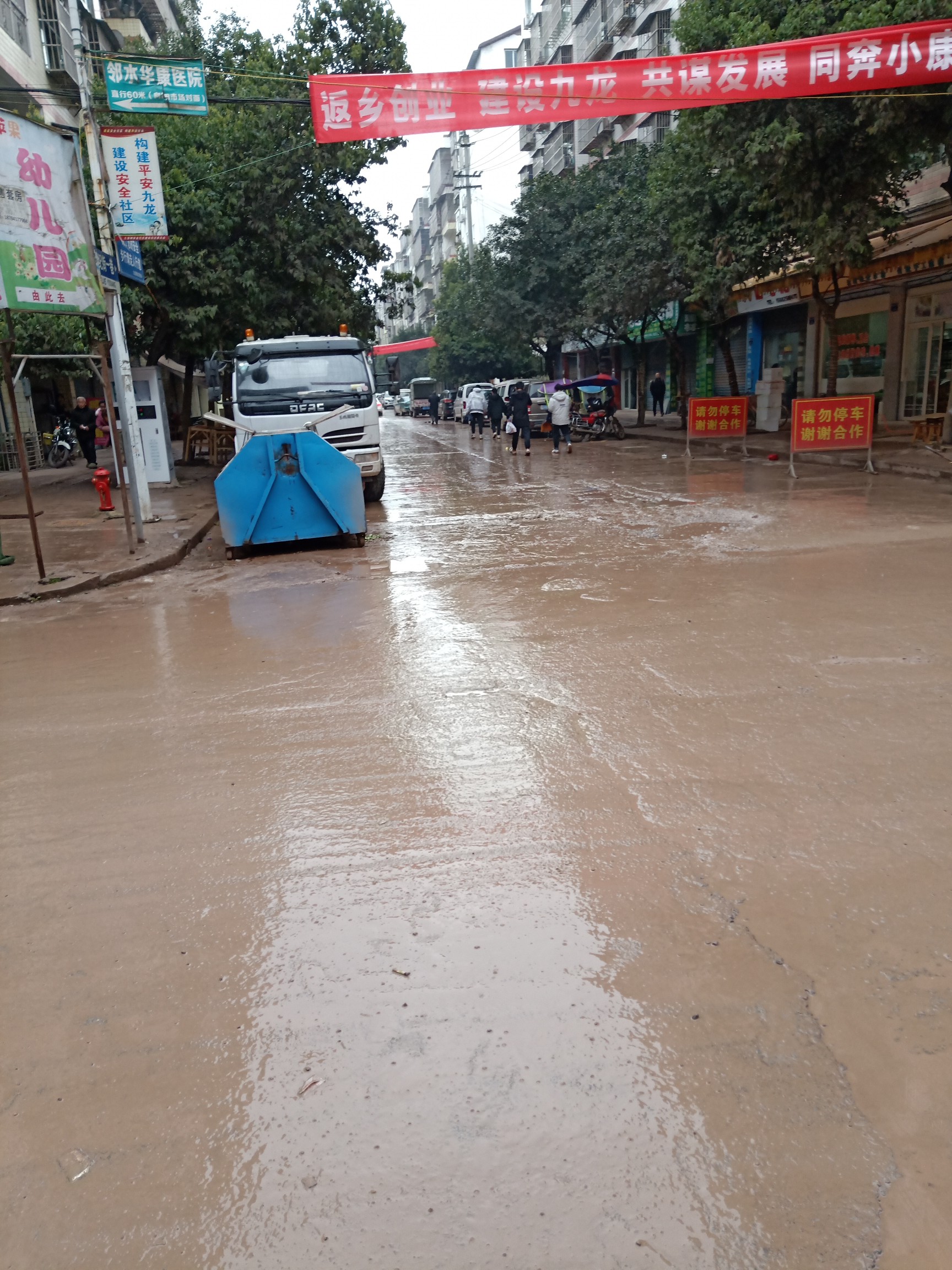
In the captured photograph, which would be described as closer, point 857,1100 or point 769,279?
point 857,1100

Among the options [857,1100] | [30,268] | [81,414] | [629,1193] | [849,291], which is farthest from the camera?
[849,291]

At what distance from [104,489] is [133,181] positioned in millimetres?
4681

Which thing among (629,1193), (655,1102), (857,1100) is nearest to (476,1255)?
(629,1193)

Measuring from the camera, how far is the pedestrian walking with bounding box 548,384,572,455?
81.6ft

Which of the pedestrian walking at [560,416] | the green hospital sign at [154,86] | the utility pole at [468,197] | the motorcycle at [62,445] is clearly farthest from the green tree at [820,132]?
the utility pole at [468,197]

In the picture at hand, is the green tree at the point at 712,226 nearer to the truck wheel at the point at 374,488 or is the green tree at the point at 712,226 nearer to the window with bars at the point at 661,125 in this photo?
the truck wheel at the point at 374,488

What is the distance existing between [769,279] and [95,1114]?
27.4 meters

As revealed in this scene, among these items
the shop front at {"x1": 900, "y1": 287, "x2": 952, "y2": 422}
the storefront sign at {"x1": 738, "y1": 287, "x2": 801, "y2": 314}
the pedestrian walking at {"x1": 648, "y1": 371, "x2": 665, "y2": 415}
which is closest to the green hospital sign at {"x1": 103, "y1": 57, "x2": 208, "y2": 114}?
the shop front at {"x1": 900, "y1": 287, "x2": 952, "y2": 422}

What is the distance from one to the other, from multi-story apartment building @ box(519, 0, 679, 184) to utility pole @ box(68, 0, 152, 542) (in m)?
21.9

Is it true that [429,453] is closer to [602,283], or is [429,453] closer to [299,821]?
[602,283]

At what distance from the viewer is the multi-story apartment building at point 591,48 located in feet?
133

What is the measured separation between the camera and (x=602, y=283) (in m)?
28.2

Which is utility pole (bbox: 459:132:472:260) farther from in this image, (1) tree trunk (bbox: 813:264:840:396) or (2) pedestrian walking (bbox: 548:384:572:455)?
(1) tree trunk (bbox: 813:264:840:396)

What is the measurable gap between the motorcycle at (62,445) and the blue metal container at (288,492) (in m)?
19.3
